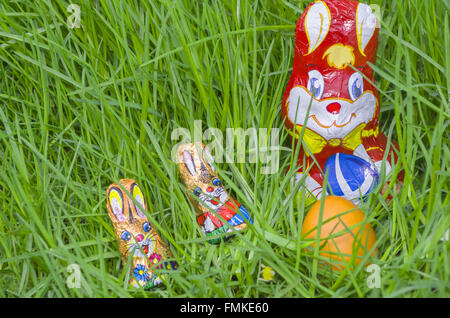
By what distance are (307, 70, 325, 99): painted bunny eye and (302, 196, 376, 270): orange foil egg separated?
0.85 ft

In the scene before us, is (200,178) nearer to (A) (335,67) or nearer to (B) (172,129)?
(B) (172,129)

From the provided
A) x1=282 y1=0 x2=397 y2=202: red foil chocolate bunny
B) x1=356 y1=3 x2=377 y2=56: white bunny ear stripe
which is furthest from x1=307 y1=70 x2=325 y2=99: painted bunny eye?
x1=356 y1=3 x2=377 y2=56: white bunny ear stripe

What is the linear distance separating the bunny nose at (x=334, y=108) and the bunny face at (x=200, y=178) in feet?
1.05

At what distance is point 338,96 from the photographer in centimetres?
117

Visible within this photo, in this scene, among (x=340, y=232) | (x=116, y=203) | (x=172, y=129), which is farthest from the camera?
(x=172, y=129)

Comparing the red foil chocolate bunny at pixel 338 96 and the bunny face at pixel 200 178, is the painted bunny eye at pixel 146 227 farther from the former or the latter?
the red foil chocolate bunny at pixel 338 96

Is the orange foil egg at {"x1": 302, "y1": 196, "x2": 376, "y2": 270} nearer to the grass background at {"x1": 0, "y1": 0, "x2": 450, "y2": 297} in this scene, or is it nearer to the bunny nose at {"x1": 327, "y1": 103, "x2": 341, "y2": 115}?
the grass background at {"x1": 0, "y1": 0, "x2": 450, "y2": 297}

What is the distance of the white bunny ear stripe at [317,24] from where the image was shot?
1.16 metres

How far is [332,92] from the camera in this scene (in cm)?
117

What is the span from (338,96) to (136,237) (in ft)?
1.91

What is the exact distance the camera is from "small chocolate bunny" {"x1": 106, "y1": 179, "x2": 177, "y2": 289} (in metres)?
1.09

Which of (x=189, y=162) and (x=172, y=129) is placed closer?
(x=189, y=162)

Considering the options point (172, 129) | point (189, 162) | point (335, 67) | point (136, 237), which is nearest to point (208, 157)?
point (189, 162)
